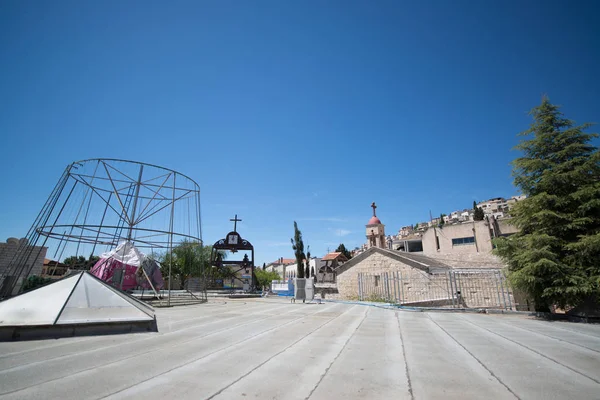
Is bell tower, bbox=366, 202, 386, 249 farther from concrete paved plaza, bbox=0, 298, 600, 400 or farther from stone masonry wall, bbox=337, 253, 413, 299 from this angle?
concrete paved plaza, bbox=0, 298, 600, 400

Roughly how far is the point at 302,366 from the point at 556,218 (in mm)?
11509

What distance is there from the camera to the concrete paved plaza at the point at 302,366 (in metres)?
3.03

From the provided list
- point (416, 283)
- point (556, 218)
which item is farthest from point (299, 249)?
point (556, 218)

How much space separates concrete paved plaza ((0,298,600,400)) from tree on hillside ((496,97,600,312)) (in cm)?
358

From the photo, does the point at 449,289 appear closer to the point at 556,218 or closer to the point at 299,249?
the point at 556,218

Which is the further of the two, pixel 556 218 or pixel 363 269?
pixel 363 269

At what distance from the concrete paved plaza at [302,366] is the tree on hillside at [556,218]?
358 cm

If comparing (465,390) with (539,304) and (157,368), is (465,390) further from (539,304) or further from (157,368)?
(539,304)

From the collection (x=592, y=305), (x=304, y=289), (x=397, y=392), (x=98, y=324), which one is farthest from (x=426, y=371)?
(x=304, y=289)

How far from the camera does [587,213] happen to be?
9836 mm

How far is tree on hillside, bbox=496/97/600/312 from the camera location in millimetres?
9312

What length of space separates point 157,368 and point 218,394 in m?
1.48

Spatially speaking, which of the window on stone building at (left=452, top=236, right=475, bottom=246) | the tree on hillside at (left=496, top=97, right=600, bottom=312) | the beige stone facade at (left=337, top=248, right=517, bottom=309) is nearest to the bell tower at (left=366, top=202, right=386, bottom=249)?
the beige stone facade at (left=337, top=248, right=517, bottom=309)

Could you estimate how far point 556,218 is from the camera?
10.1 m
